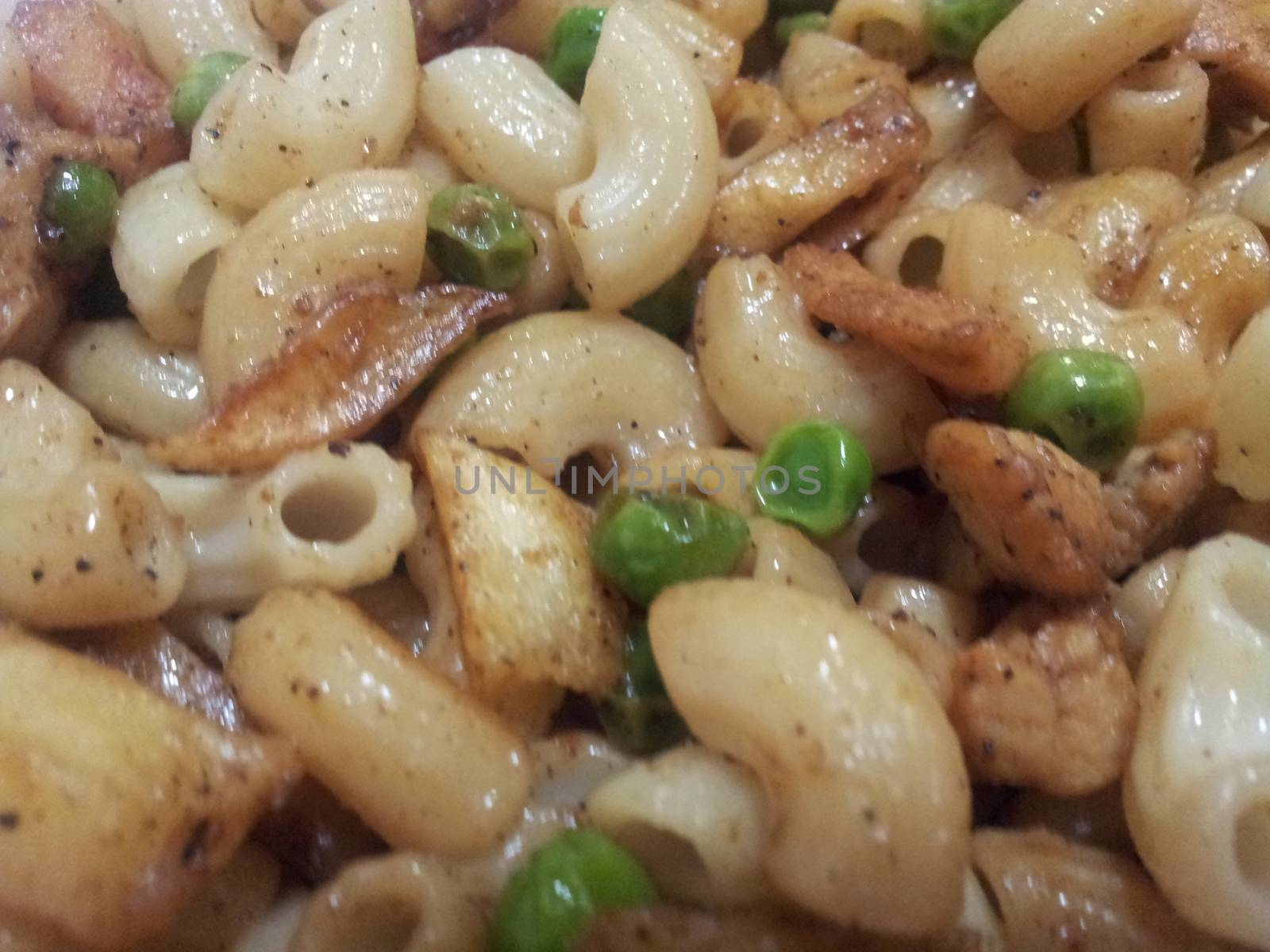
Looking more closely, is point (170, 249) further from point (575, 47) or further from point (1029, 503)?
point (1029, 503)

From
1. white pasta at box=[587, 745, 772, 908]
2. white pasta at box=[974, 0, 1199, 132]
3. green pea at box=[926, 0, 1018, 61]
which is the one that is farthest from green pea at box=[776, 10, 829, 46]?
white pasta at box=[587, 745, 772, 908]

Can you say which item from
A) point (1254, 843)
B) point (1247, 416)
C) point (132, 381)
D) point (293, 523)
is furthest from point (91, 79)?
→ point (1254, 843)

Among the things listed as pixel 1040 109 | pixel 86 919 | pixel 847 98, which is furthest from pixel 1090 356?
pixel 86 919

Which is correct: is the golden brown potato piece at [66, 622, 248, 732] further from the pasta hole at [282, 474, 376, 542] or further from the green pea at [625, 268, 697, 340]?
the green pea at [625, 268, 697, 340]

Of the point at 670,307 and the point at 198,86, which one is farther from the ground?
the point at 198,86

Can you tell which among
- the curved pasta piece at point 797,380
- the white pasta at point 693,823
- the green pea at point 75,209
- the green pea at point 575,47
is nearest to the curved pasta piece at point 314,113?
the green pea at point 75,209
